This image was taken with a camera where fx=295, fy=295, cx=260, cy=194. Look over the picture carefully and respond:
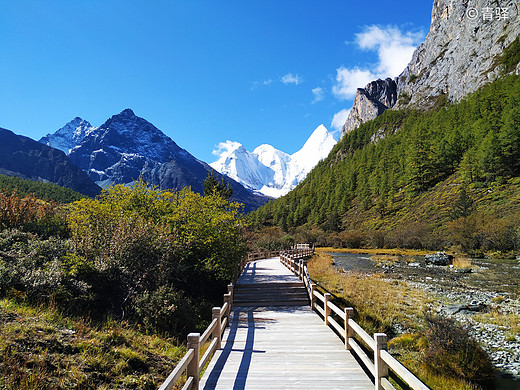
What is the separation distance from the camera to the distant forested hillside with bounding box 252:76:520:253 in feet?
185

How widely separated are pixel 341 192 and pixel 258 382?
11282 centimetres

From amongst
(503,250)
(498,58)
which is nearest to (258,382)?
(503,250)

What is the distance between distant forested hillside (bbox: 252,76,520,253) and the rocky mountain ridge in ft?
34.4

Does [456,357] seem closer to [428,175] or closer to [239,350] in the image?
[239,350]

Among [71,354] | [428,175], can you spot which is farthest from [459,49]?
[71,354]

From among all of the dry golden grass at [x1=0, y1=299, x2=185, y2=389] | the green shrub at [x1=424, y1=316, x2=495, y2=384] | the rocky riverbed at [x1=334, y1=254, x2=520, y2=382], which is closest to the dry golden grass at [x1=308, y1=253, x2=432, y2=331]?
the rocky riverbed at [x1=334, y1=254, x2=520, y2=382]

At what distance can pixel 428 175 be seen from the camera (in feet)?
266

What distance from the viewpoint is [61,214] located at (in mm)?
14000

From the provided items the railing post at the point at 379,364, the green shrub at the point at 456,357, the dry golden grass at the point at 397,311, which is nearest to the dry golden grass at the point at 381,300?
the dry golden grass at the point at 397,311

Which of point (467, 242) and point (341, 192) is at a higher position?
point (341, 192)

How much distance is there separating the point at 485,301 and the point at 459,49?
127 meters

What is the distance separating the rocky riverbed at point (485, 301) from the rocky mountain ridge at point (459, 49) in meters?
101

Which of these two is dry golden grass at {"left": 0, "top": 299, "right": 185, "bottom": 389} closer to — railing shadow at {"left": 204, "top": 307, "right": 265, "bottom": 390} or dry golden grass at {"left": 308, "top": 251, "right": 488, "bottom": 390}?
railing shadow at {"left": 204, "top": 307, "right": 265, "bottom": 390}

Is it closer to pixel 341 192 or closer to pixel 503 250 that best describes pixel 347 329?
pixel 503 250
